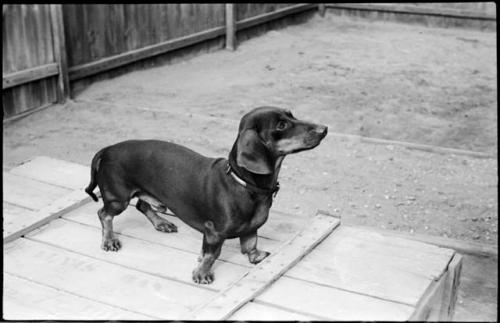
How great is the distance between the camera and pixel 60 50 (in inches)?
296

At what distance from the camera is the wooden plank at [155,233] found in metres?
3.12

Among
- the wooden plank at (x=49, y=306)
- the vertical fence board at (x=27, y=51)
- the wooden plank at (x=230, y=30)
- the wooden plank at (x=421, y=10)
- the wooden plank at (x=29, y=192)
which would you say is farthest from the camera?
the wooden plank at (x=421, y=10)

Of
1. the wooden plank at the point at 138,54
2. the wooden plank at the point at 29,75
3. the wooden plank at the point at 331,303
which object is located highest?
the wooden plank at the point at 331,303

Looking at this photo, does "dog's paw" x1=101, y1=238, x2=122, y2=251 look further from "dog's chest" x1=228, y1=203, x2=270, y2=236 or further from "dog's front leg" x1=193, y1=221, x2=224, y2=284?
"dog's chest" x1=228, y1=203, x2=270, y2=236

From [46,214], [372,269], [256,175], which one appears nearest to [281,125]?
[256,175]

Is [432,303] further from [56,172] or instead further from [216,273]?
[56,172]

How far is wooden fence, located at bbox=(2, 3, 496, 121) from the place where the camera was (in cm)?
702

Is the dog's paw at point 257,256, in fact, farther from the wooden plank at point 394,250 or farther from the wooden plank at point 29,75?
the wooden plank at point 29,75

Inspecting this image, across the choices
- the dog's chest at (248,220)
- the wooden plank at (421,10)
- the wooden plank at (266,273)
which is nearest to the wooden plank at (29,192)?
the dog's chest at (248,220)

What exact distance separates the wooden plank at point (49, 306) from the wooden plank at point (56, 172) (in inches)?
47.2

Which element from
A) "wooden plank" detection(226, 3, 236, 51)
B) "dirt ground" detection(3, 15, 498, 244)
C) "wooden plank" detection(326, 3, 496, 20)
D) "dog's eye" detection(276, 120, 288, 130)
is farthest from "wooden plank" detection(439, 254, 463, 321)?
"wooden plank" detection(326, 3, 496, 20)

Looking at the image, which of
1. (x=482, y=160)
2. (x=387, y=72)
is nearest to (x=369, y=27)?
(x=387, y=72)

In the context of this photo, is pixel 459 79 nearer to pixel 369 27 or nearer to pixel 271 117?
pixel 369 27

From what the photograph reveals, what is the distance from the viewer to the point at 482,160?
6.09m
